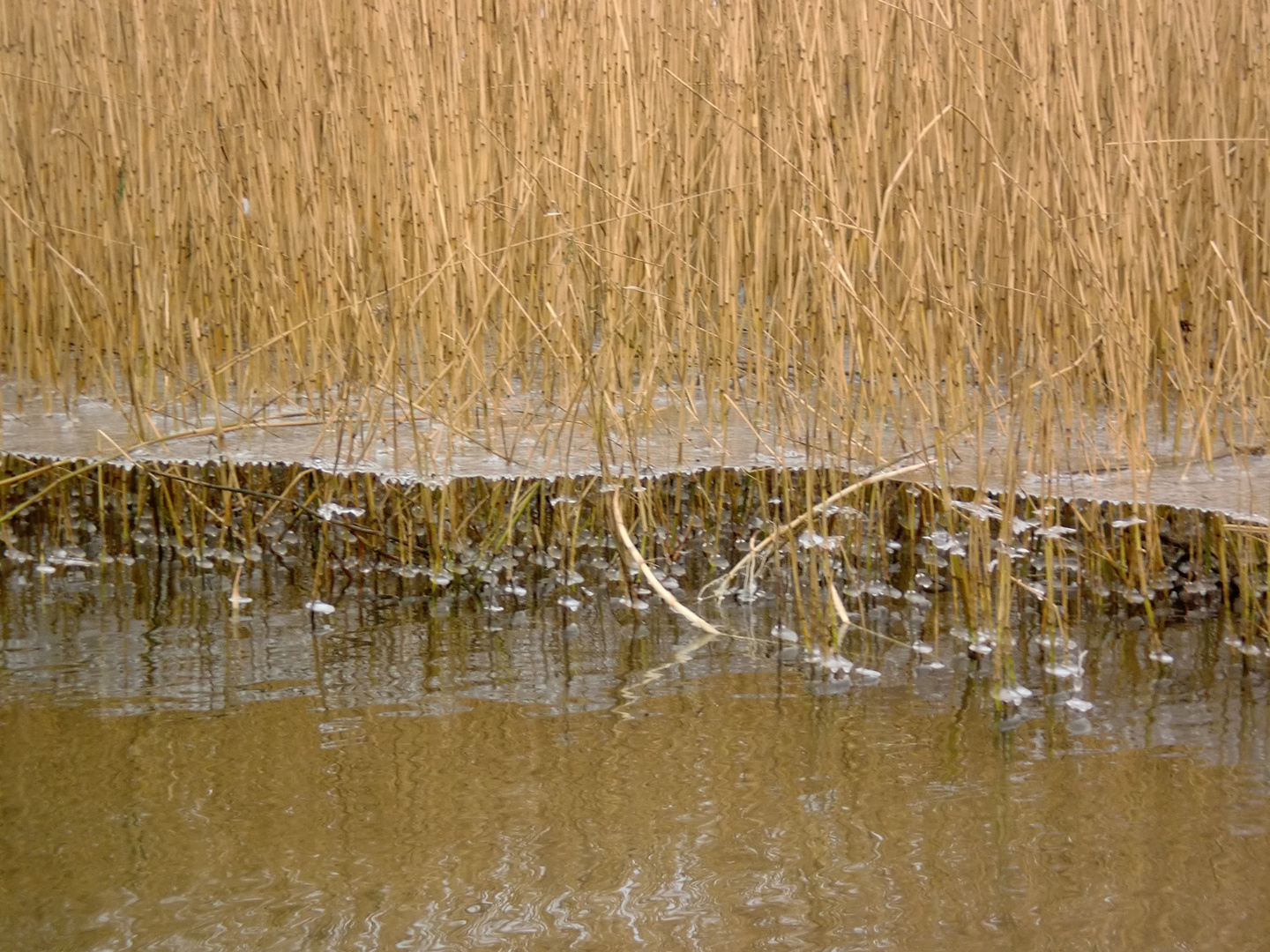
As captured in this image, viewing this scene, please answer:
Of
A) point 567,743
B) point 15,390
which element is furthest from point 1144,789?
point 15,390

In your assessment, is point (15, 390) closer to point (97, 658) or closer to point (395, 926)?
point (97, 658)

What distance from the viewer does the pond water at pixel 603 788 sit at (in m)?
1.08

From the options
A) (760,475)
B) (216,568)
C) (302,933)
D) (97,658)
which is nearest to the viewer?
(302,933)

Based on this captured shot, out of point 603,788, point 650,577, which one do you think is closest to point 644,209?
point 650,577

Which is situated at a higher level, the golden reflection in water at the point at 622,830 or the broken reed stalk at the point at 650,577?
the broken reed stalk at the point at 650,577

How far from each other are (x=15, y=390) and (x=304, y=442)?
1.69 ft

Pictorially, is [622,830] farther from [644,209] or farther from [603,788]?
[644,209]

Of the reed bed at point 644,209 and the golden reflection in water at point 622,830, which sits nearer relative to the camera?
the golden reflection in water at point 622,830

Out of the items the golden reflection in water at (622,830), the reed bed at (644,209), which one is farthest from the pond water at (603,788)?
the reed bed at (644,209)

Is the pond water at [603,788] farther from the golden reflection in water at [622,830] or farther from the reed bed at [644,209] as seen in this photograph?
the reed bed at [644,209]

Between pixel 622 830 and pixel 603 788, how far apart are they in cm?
9

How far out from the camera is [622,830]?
1.22 metres

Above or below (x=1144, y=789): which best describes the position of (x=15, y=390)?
above

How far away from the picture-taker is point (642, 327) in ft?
6.40
